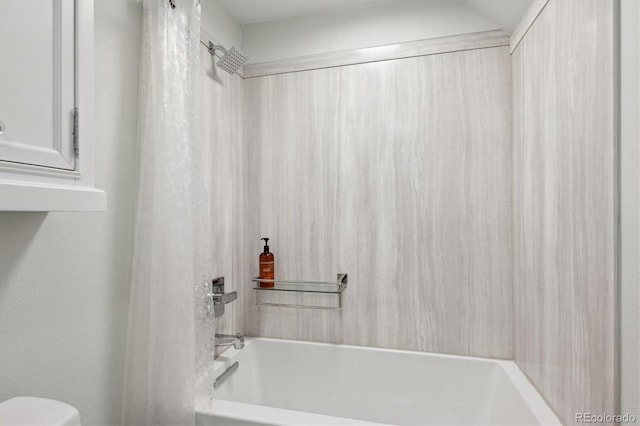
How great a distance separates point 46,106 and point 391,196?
1506 mm

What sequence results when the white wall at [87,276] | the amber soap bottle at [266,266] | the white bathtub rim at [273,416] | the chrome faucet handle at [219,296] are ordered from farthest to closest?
the amber soap bottle at [266,266], the chrome faucet handle at [219,296], the white bathtub rim at [273,416], the white wall at [87,276]

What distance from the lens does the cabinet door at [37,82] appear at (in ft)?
2.31

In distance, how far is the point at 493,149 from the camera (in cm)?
177

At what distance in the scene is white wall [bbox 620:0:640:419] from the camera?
2.74 ft

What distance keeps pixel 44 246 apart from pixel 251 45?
164 centimetres

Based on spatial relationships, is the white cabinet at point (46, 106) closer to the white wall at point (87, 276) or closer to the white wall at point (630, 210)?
the white wall at point (87, 276)

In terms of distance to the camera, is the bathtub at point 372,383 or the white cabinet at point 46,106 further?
the bathtub at point 372,383

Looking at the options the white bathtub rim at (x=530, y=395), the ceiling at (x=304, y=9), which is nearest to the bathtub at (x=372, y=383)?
the white bathtub rim at (x=530, y=395)

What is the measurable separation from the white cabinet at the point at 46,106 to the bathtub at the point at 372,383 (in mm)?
1243

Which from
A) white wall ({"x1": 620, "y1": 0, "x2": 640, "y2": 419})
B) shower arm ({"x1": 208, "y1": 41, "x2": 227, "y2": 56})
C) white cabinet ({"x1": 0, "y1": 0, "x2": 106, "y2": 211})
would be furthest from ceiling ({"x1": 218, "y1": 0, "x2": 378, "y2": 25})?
white wall ({"x1": 620, "y1": 0, "x2": 640, "y2": 419})

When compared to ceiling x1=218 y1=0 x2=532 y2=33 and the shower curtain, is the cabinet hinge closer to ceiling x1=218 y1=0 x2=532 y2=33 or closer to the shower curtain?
the shower curtain

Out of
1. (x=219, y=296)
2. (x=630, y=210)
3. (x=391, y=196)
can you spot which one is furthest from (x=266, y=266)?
(x=630, y=210)

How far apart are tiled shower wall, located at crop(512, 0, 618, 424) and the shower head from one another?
1.34 meters

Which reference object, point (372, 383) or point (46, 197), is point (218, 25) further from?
point (372, 383)
